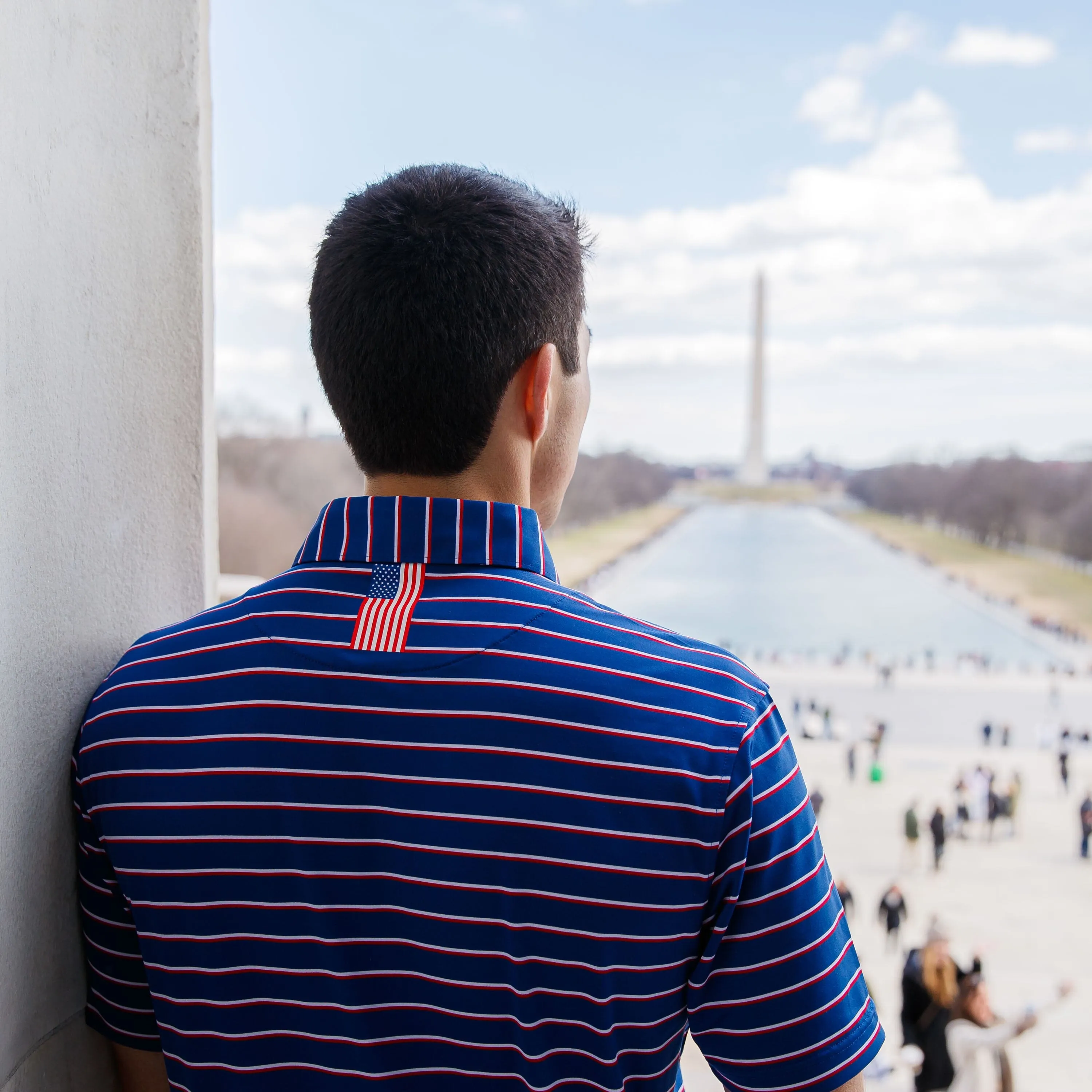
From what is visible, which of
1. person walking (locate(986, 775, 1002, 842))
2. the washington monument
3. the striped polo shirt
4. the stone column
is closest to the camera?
the striped polo shirt

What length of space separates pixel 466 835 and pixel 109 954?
268 millimetres

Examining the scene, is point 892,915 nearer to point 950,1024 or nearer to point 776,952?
point 950,1024

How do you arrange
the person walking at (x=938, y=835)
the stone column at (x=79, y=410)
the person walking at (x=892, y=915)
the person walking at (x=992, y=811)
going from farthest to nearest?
the person walking at (x=992, y=811), the person walking at (x=938, y=835), the person walking at (x=892, y=915), the stone column at (x=79, y=410)

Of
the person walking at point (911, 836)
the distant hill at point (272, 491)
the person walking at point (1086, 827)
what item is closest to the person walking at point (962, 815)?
the person walking at point (911, 836)

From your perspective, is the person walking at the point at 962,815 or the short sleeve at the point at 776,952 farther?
the person walking at the point at 962,815

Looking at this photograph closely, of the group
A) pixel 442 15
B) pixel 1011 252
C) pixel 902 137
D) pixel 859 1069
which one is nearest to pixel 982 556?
pixel 1011 252

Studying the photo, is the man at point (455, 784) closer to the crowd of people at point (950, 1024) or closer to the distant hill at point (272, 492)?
the crowd of people at point (950, 1024)

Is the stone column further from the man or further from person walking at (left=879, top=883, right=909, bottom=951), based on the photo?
person walking at (left=879, top=883, right=909, bottom=951)

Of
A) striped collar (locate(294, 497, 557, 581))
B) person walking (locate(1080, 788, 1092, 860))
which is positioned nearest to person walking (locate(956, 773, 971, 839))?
person walking (locate(1080, 788, 1092, 860))

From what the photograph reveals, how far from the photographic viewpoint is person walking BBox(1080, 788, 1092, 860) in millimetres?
5250

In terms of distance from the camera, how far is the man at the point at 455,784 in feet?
1.16

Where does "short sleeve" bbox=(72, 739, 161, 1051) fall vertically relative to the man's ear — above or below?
below

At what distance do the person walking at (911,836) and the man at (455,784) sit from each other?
558cm

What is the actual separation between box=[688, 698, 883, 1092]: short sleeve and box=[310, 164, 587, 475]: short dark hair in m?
0.17
